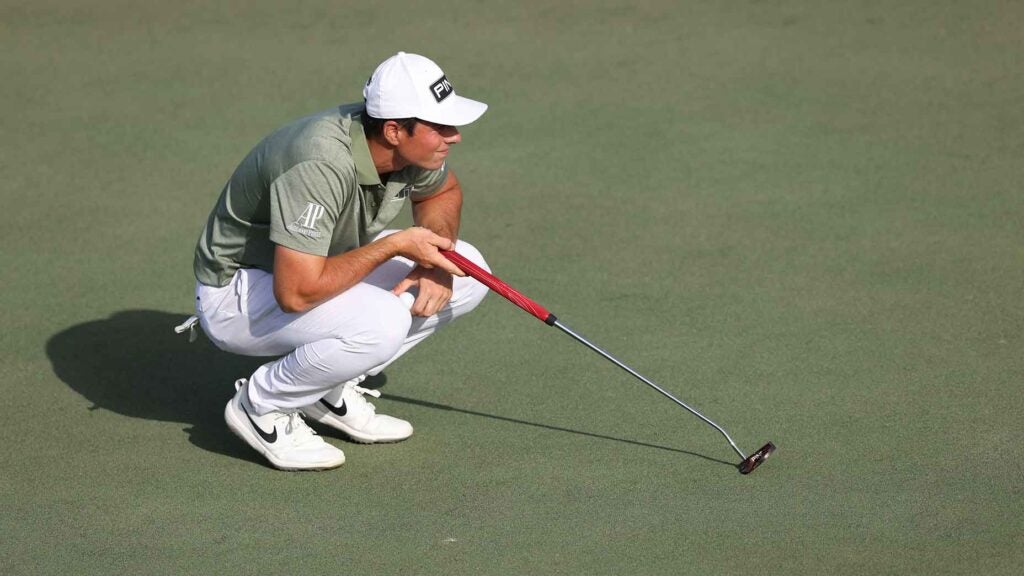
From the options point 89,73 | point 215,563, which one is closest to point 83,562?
point 215,563

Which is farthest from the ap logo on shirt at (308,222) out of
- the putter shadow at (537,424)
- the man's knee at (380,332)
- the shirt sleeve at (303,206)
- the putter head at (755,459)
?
the putter head at (755,459)

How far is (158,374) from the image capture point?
461cm

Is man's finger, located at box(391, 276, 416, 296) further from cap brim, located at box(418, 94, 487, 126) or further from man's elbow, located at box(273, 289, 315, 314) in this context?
cap brim, located at box(418, 94, 487, 126)

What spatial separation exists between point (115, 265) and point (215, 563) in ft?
7.68

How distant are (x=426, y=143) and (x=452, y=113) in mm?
119

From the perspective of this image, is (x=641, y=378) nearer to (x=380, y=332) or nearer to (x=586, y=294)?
(x=380, y=332)

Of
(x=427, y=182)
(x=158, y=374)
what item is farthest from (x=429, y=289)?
(x=158, y=374)

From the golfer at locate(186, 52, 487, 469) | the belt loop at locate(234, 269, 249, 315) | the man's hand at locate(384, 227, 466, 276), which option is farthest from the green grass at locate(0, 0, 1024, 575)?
the man's hand at locate(384, 227, 466, 276)

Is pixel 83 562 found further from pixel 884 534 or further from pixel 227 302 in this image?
pixel 884 534

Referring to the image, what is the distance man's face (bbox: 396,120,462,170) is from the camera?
12.3ft

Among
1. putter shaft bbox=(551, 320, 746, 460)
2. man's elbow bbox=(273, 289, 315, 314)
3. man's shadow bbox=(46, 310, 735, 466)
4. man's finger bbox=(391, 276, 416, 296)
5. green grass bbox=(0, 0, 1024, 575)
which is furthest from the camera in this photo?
man's shadow bbox=(46, 310, 735, 466)

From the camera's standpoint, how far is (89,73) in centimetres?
734

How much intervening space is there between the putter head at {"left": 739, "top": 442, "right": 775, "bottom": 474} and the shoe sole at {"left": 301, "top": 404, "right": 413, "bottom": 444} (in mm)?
1071

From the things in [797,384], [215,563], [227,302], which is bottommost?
[797,384]
